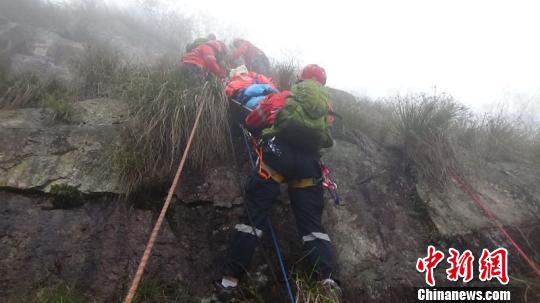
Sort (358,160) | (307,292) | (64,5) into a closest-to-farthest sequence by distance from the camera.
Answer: (307,292), (358,160), (64,5)

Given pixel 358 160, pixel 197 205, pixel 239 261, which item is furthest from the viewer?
pixel 358 160

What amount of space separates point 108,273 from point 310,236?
1803 millimetres

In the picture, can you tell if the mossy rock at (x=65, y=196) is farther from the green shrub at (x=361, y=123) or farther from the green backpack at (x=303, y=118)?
the green shrub at (x=361, y=123)

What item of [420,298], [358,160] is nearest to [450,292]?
[420,298]

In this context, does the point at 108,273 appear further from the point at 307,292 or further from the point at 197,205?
the point at 307,292

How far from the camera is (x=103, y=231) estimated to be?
3.35 meters

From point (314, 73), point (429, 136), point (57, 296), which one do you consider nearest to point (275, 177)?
point (314, 73)

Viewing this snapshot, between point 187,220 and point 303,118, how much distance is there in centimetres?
154

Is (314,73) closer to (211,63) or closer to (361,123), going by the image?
(361,123)

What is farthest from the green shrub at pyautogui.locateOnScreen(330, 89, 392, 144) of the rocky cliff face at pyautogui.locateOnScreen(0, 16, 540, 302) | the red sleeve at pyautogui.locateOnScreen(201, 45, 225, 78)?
the red sleeve at pyautogui.locateOnScreen(201, 45, 225, 78)

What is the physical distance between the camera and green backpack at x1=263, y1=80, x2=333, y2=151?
3.29 m

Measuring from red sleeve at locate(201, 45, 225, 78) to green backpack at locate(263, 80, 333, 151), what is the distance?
1.84 m

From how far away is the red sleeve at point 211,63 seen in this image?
16.3 feet

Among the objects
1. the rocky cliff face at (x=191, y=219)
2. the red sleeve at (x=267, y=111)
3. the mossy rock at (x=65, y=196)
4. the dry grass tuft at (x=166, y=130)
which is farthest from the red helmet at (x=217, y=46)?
the mossy rock at (x=65, y=196)
